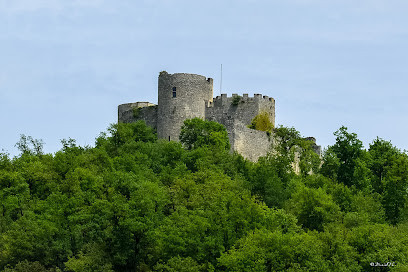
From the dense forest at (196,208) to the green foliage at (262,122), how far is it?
2714mm

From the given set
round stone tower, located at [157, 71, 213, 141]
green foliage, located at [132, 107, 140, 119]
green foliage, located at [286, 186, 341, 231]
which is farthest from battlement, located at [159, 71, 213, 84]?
green foliage, located at [286, 186, 341, 231]

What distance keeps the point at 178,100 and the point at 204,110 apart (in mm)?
2210

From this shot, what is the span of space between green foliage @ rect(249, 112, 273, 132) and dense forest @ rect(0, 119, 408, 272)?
8.91 ft

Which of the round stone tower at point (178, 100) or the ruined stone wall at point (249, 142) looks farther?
the round stone tower at point (178, 100)

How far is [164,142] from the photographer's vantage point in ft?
200

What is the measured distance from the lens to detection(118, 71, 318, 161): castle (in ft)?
206

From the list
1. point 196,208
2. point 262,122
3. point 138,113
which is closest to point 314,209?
point 196,208

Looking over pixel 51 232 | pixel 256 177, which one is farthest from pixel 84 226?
pixel 256 177

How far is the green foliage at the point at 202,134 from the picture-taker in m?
60.3

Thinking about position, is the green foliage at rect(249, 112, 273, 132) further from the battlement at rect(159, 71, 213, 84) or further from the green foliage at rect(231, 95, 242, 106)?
the battlement at rect(159, 71, 213, 84)

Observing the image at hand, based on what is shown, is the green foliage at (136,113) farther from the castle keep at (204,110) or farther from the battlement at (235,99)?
the battlement at (235,99)

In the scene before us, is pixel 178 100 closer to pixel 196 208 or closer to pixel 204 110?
pixel 204 110

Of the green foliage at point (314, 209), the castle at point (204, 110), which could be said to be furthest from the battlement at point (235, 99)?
the green foliage at point (314, 209)

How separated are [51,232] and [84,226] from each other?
2120mm
